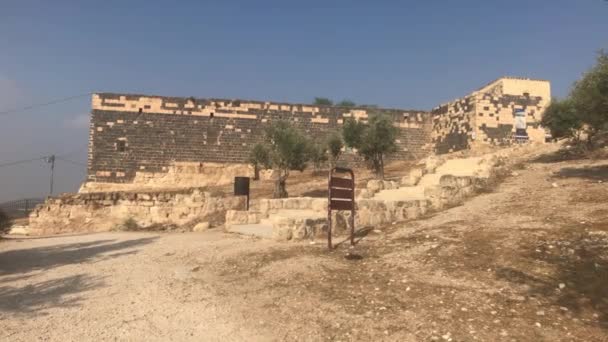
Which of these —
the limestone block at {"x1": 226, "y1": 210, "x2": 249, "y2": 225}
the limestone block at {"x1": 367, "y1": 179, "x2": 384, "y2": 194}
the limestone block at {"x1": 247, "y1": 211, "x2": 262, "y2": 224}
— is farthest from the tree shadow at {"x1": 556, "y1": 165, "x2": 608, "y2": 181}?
the limestone block at {"x1": 226, "y1": 210, "x2": 249, "y2": 225}

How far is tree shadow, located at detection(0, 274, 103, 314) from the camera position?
17.3 ft

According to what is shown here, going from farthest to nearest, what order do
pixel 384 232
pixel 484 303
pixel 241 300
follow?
pixel 384 232
pixel 241 300
pixel 484 303

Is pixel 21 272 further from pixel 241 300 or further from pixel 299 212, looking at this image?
pixel 299 212

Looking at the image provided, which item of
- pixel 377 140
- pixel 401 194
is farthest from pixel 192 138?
pixel 401 194

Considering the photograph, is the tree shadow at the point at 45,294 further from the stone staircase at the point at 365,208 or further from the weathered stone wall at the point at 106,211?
the weathered stone wall at the point at 106,211

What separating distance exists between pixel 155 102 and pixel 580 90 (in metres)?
21.6

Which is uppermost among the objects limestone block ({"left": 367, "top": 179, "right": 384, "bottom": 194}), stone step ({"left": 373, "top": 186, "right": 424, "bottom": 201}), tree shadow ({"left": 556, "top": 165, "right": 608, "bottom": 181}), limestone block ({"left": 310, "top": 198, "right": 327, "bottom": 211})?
tree shadow ({"left": 556, "top": 165, "right": 608, "bottom": 181})

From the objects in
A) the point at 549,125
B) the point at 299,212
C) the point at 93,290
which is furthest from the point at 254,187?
the point at 93,290

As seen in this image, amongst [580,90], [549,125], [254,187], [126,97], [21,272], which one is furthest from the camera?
[126,97]

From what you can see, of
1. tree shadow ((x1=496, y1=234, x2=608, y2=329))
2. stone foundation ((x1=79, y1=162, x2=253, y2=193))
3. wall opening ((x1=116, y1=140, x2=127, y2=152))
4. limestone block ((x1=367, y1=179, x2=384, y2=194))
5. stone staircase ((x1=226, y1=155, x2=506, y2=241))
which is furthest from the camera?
wall opening ((x1=116, y1=140, x2=127, y2=152))

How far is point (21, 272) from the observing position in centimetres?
755

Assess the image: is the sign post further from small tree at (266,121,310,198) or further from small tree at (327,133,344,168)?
small tree at (327,133,344,168)

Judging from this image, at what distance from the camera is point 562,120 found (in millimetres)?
17391

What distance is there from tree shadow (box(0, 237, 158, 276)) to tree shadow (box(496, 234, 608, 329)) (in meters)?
7.40
